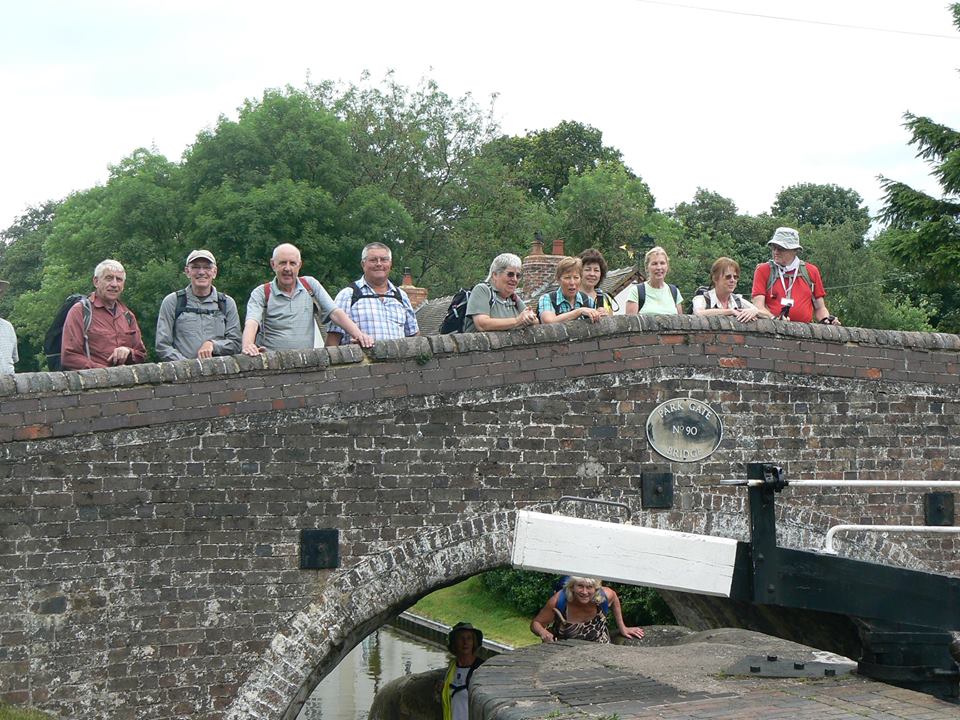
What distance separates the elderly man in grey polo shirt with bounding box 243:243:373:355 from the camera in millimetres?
8414

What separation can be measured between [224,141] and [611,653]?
28661 millimetres

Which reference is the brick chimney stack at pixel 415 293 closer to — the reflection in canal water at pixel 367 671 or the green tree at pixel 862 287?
the reflection in canal water at pixel 367 671

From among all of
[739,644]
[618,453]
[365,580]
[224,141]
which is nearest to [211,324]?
[365,580]

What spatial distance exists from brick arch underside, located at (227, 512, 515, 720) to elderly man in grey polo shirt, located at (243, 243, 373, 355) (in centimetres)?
150

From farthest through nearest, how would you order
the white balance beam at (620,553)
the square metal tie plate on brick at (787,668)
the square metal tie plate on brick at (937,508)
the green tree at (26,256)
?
the green tree at (26,256) < the square metal tie plate on brick at (937,508) < the square metal tie plate on brick at (787,668) < the white balance beam at (620,553)

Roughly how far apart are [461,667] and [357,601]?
60.7 inches

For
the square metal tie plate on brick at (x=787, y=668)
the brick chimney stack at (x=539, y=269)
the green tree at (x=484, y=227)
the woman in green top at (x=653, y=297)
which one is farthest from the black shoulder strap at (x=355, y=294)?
the green tree at (x=484, y=227)

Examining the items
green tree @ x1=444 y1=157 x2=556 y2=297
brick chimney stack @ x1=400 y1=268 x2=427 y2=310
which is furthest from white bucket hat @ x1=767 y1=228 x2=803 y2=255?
green tree @ x1=444 y1=157 x2=556 y2=297

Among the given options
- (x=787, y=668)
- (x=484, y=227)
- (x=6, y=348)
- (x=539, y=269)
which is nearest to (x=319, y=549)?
(x=6, y=348)

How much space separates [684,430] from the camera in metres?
9.18

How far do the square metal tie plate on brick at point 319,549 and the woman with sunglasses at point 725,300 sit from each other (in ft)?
10.7

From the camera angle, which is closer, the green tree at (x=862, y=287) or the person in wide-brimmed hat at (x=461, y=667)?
the person in wide-brimmed hat at (x=461, y=667)

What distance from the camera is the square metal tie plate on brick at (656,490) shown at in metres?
9.02

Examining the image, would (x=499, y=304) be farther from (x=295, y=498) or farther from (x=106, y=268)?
(x=106, y=268)
